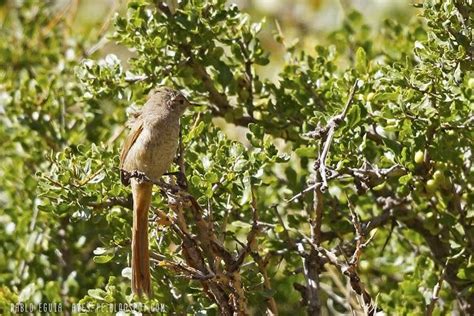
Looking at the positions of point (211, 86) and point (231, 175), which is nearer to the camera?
point (231, 175)

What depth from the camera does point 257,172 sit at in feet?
9.53

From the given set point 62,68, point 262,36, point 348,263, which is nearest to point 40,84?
point 62,68

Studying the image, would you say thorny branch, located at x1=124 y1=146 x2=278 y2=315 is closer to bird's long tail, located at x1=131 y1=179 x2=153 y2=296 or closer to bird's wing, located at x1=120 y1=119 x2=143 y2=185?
bird's long tail, located at x1=131 y1=179 x2=153 y2=296

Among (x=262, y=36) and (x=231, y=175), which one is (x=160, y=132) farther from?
(x=262, y=36)

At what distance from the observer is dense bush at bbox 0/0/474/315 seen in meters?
2.85

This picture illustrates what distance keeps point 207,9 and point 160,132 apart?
0.48 m

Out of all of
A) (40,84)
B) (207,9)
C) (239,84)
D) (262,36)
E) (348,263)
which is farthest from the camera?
(262,36)

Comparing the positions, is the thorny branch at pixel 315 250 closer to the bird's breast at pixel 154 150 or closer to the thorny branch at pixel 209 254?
the thorny branch at pixel 209 254

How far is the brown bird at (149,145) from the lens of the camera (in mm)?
2936

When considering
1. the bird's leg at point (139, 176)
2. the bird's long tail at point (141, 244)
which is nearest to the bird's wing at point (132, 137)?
the bird's leg at point (139, 176)

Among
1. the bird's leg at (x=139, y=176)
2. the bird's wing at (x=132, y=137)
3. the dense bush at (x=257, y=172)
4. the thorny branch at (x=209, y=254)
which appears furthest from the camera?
the bird's wing at (x=132, y=137)

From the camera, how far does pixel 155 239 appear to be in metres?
2.98

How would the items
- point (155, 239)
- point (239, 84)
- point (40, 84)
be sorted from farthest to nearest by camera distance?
1. point (40, 84)
2. point (239, 84)
3. point (155, 239)

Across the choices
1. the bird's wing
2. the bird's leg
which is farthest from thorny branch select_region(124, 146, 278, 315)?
the bird's wing
